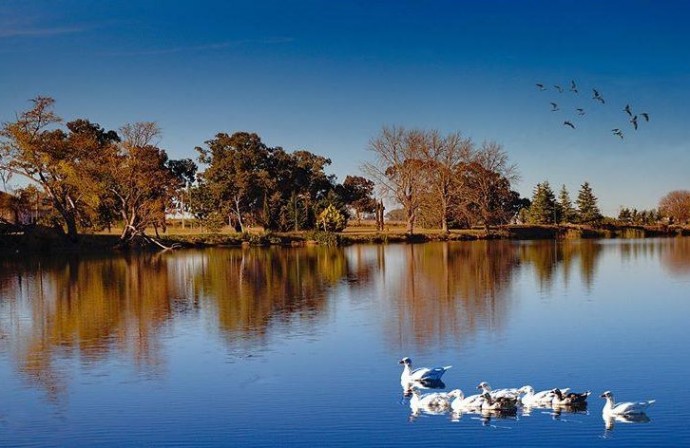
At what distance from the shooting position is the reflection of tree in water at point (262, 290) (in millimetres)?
19098

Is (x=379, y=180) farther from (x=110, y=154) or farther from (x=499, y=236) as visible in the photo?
(x=110, y=154)

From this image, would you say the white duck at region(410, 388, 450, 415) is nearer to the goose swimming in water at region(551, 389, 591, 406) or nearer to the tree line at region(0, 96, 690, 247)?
the goose swimming in water at region(551, 389, 591, 406)

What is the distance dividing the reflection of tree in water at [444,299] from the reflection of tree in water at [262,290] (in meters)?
2.69

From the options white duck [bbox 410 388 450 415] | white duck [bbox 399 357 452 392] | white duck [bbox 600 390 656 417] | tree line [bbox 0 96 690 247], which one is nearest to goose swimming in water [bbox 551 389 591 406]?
white duck [bbox 600 390 656 417]

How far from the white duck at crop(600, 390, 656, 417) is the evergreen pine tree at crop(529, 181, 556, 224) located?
260 feet

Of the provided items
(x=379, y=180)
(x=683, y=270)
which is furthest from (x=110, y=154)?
(x=683, y=270)

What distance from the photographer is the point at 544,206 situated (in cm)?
8719

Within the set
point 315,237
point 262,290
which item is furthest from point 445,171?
point 262,290

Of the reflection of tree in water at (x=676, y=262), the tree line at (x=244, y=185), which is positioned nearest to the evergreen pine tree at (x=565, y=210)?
the tree line at (x=244, y=185)

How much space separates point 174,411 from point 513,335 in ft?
27.7

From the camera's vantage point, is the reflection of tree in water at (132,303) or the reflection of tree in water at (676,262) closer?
the reflection of tree in water at (132,303)

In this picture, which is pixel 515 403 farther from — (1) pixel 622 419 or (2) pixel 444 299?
(2) pixel 444 299

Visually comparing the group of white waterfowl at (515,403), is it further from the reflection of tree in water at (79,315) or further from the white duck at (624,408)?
the reflection of tree in water at (79,315)

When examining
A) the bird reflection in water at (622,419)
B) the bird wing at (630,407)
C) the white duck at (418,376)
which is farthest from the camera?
the white duck at (418,376)
